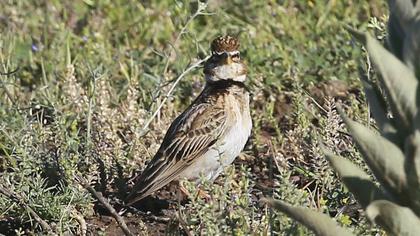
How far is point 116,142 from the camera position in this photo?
6.28 metres

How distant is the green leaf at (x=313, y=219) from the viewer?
3.63 metres

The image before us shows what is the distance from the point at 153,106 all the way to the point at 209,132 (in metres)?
0.80

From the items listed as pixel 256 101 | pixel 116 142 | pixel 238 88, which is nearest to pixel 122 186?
pixel 116 142

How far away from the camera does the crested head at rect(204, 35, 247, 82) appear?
256 inches

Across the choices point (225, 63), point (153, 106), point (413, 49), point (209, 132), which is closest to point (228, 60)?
point (225, 63)

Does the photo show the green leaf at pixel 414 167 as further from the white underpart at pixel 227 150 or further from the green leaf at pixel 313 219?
the white underpart at pixel 227 150

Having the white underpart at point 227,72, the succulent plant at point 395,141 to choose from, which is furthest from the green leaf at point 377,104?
the white underpart at point 227,72

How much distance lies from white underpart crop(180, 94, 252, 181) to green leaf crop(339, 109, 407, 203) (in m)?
2.30

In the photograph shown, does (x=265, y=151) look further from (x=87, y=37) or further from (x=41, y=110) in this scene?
(x=87, y=37)

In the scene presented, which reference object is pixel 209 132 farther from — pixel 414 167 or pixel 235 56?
pixel 414 167

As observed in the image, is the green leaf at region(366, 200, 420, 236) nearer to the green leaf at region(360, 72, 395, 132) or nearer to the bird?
the green leaf at region(360, 72, 395, 132)

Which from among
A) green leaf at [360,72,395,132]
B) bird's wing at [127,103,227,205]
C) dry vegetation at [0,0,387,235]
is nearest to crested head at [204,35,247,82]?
bird's wing at [127,103,227,205]

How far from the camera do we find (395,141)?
371 cm

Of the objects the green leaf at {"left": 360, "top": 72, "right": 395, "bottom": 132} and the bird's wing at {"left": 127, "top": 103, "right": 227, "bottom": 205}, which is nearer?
the green leaf at {"left": 360, "top": 72, "right": 395, "bottom": 132}
